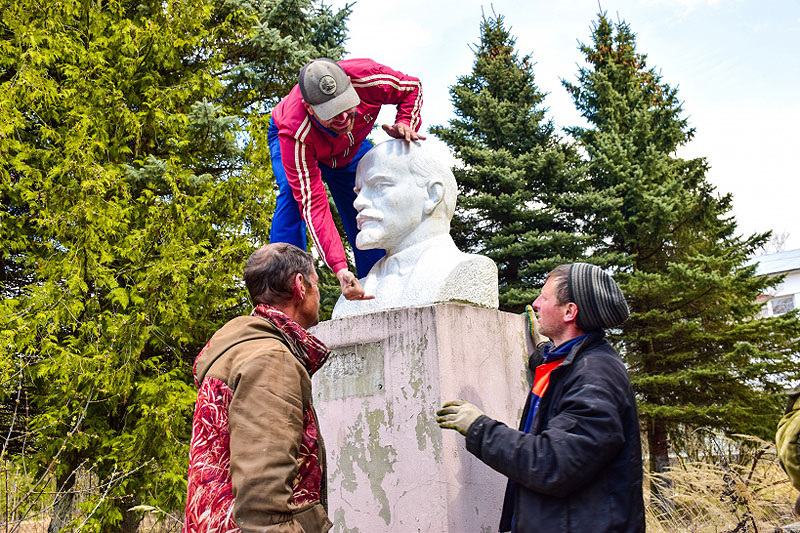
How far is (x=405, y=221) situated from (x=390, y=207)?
0.10m

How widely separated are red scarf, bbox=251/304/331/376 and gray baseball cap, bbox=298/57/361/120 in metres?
1.59

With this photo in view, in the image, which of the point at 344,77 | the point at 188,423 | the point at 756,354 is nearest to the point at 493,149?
the point at 756,354

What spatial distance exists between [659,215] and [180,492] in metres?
→ 9.26

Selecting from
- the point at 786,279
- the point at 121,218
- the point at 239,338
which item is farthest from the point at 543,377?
the point at 786,279

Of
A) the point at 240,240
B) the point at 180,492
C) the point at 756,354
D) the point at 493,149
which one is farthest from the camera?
the point at 493,149

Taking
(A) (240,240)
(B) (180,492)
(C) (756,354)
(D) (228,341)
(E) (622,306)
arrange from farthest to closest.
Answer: (C) (756,354) < (A) (240,240) < (B) (180,492) < (E) (622,306) < (D) (228,341)

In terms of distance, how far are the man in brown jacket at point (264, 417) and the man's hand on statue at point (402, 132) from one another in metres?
1.57

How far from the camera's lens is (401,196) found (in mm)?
3297

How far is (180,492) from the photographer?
7172mm

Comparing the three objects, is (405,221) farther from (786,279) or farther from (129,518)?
(786,279)

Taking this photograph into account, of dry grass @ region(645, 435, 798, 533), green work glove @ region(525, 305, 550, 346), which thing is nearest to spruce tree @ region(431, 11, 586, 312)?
dry grass @ region(645, 435, 798, 533)

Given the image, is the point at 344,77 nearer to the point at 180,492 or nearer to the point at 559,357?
the point at 559,357

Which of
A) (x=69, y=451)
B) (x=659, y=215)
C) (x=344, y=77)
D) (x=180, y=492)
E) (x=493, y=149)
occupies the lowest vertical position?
(x=180, y=492)

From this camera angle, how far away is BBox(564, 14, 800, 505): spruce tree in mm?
11242
